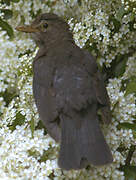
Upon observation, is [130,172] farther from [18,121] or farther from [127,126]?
[18,121]

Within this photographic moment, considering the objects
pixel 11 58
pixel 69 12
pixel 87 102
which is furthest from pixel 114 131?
pixel 69 12

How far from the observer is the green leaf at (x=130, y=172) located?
112 inches

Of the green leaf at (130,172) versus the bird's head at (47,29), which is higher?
the bird's head at (47,29)

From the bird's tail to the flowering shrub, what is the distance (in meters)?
0.19

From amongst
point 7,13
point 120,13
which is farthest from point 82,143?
point 7,13

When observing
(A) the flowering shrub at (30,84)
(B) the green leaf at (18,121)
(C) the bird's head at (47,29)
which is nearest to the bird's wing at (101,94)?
(A) the flowering shrub at (30,84)

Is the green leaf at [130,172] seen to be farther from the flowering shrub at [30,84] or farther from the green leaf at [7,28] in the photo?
the green leaf at [7,28]

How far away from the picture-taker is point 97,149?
257 cm

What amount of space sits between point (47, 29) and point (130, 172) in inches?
53.8

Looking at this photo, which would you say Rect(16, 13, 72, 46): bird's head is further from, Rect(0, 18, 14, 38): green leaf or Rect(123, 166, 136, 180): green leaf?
Rect(123, 166, 136, 180): green leaf

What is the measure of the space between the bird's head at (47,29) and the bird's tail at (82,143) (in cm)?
89

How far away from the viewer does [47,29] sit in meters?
3.30

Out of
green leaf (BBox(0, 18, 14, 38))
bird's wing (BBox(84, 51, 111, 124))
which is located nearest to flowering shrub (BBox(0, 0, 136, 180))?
green leaf (BBox(0, 18, 14, 38))

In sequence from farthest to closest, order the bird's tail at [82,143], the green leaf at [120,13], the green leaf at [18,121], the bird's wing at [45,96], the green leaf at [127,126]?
1. the green leaf at [120,13]
2. the green leaf at [18,121]
3. the green leaf at [127,126]
4. the bird's wing at [45,96]
5. the bird's tail at [82,143]
